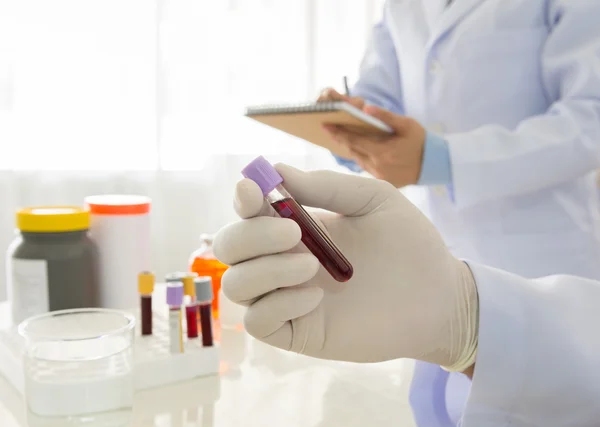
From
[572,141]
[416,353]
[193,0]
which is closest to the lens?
[416,353]

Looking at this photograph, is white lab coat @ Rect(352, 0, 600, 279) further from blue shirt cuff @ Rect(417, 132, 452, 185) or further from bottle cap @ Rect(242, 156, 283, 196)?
bottle cap @ Rect(242, 156, 283, 196)

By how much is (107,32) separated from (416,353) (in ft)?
4.34

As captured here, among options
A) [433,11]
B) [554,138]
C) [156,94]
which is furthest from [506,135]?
[156,94]

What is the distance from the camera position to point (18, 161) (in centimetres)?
148

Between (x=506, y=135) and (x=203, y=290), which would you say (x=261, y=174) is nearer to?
(x=203, y=290)

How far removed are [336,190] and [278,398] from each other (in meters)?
0.28

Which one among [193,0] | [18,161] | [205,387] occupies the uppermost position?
[193,0]

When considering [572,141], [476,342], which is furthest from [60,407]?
[572,141]

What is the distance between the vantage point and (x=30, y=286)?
28.7 inches

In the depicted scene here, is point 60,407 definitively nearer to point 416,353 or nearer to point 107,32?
point 416,353

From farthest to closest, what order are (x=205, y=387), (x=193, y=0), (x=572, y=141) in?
(x=193, y=0)
(x=572, y=141)
(x=205, y=387)

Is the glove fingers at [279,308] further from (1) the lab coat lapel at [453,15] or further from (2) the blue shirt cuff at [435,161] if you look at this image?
(1) the lab coat lapel at [453,15]

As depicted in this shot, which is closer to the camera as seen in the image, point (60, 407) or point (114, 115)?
point (60, 407)

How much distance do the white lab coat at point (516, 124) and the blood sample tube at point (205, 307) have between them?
44 centimetres
